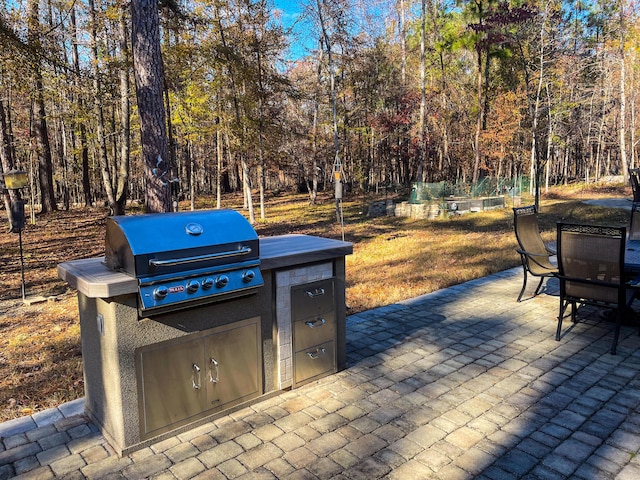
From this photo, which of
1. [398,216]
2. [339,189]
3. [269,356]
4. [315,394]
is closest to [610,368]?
[315,394]

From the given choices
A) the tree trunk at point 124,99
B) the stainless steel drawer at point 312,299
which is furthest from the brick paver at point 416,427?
the tree trunk at point 124,99

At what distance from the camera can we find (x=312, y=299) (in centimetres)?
354

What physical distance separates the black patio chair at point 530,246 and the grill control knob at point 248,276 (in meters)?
3.61

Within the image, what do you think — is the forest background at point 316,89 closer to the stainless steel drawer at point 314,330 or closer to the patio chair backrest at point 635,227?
the stainless steel drawer at point 314,330

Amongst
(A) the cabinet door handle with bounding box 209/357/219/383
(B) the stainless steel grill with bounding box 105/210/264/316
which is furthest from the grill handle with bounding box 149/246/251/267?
(A) the cabinet door handle with bounding box 209/357/219/383

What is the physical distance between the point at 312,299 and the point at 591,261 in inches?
105

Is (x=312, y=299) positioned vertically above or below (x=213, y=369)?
above

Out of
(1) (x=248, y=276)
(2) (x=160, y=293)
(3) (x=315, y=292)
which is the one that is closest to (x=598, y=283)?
(3) (x=315, y=292)

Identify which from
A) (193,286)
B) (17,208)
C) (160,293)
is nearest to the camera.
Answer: (160,293)

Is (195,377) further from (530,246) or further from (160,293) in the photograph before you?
(530,246)

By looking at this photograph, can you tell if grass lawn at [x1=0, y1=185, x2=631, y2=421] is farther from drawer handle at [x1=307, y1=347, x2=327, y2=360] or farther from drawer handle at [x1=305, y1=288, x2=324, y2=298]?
drawer handle at [x1=305, y1=288, x2=324, y2=298]

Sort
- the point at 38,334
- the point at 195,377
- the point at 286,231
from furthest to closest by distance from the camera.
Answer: the point at 286,231 < the point at 38,334 < the point at 195,377

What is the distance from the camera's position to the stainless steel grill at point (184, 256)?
262 cm

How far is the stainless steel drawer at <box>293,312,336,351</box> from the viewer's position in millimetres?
3500
